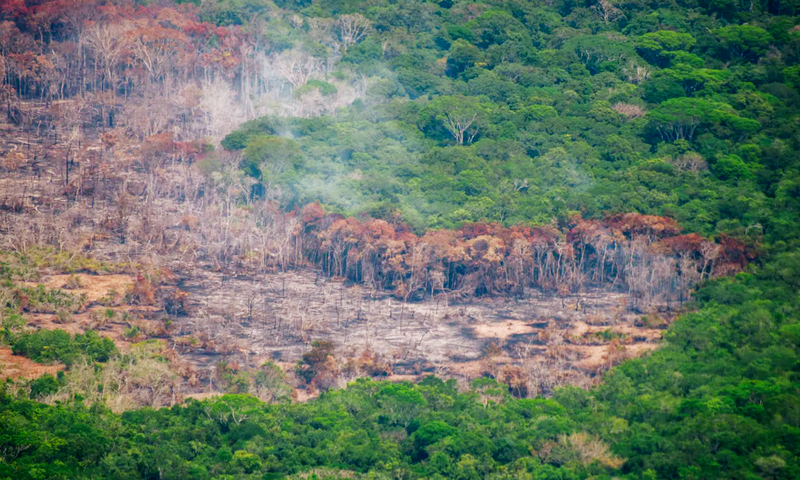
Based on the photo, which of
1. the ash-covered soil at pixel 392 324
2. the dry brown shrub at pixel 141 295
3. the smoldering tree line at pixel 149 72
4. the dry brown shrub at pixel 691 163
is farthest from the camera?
the smoldering tree line at pixel 149 72

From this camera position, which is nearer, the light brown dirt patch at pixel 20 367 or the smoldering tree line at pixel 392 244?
the light brown dirt patch at pixel 20 367

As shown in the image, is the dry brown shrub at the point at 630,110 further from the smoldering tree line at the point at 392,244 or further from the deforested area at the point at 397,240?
the smoldering tree line at the point at 392,244

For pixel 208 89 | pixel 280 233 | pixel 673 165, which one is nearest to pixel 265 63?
pixel 208 89

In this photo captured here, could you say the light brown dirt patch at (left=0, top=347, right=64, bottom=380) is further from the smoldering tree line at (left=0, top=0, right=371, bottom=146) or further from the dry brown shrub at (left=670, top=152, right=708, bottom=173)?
the dry brown shrub at (left=670, top=152, right=708, bottom=173)

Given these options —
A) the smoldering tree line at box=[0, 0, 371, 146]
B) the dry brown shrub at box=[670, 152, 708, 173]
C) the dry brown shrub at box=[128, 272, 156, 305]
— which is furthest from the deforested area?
the dry brown shrub at box=[670, 152, 708, 173]

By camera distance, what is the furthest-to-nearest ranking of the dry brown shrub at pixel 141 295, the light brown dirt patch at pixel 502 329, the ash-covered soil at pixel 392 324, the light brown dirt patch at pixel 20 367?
the light brown dirt patch at pixel 502 329
the dry brown shrub at pixel 141 295
the ash-covered soil at pixel 392 324
the light brown dirt patch at pixel 20 367

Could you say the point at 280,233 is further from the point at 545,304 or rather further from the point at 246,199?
the point at 545,304

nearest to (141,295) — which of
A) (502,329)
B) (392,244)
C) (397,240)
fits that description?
(392,244)

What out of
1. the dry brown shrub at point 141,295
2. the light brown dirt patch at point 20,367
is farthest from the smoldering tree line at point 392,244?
the light brown dirt patch at point 20,367
